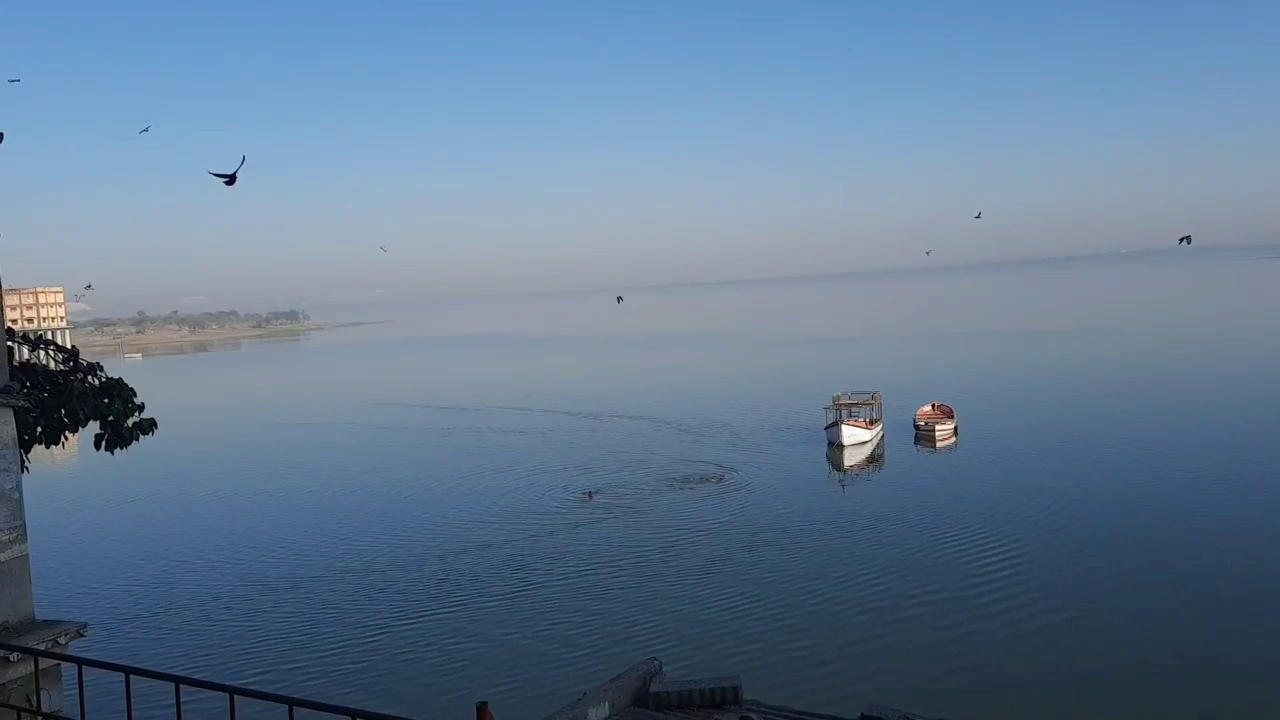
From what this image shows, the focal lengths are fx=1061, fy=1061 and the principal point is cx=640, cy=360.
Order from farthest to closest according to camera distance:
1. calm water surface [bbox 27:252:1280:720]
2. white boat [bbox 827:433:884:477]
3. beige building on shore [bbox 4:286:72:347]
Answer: beige building on shore [bbox 4:286:72:347], white boat [bbox 827:433:884:477], calm water surface [bbox 27:252:1280:720]

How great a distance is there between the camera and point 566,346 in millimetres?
90062

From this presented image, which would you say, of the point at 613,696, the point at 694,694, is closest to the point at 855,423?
the point at 694,694

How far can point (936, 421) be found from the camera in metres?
35.2

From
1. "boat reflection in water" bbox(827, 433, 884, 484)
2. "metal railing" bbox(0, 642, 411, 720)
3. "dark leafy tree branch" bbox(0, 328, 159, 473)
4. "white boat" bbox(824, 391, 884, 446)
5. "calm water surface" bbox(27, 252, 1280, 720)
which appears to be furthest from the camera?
"white boat" bbox(824, 391, 884, 446)

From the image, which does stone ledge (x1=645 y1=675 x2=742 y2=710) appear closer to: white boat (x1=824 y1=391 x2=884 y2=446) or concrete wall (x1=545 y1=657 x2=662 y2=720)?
concrete wall (x1=545 y1=657 x2=662 y2=720)

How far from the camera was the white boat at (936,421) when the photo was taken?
3434 cm

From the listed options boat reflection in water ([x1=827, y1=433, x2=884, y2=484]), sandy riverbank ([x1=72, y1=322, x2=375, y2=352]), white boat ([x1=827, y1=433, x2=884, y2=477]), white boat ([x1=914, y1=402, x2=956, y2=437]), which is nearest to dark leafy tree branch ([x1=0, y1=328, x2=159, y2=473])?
boat reflection in water ([x1=827, y1=433, x2=884, y2=484])

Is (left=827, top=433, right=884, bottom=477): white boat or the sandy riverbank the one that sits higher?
the sandy riverbank

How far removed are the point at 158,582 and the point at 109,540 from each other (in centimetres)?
495

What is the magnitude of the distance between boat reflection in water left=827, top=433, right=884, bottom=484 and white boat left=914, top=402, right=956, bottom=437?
5.03 ft

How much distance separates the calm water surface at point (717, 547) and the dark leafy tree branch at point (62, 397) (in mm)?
7853

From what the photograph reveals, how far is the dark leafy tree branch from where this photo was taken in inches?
344

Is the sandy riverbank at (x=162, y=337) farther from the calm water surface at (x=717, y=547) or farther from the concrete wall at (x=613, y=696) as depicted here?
the concrete wall at (x=613, y=696)

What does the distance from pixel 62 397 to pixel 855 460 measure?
1025 inches
